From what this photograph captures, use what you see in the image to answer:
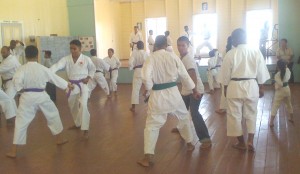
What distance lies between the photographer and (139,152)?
3.98 m

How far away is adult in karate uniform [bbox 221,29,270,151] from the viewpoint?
3.60 meters

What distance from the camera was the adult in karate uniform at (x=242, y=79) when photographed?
11.8 ft

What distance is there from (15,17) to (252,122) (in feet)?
27.0

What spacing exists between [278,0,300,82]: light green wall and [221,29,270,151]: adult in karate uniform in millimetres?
6206

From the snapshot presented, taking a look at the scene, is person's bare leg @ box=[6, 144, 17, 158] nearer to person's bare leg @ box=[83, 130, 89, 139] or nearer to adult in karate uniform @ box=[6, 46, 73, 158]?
adult in karate uniform @ box=[6, 46, 73, 158]

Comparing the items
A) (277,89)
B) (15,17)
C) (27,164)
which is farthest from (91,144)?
(15,17)

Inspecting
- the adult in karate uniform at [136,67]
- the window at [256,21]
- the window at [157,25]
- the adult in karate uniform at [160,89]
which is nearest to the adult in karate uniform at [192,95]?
the adult in karate uniform at [160,89]

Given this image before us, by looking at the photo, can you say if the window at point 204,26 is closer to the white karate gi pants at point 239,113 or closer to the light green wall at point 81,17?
the light green wall at point 81,17

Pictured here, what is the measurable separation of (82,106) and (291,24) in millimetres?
6958

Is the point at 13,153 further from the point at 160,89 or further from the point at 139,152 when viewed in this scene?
the point at 160,89

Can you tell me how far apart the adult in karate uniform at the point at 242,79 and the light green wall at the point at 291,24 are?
6.21 m

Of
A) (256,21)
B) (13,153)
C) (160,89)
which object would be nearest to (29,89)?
(13,153)

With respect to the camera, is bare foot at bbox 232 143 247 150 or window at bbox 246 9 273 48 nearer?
bare foot at bbox 232 143 247 150

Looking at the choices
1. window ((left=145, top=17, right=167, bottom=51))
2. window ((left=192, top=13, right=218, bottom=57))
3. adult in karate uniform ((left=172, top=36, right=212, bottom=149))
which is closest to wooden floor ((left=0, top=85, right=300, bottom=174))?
adult in karate uniform ((left=172, top=36, right=212, bottom=149))
